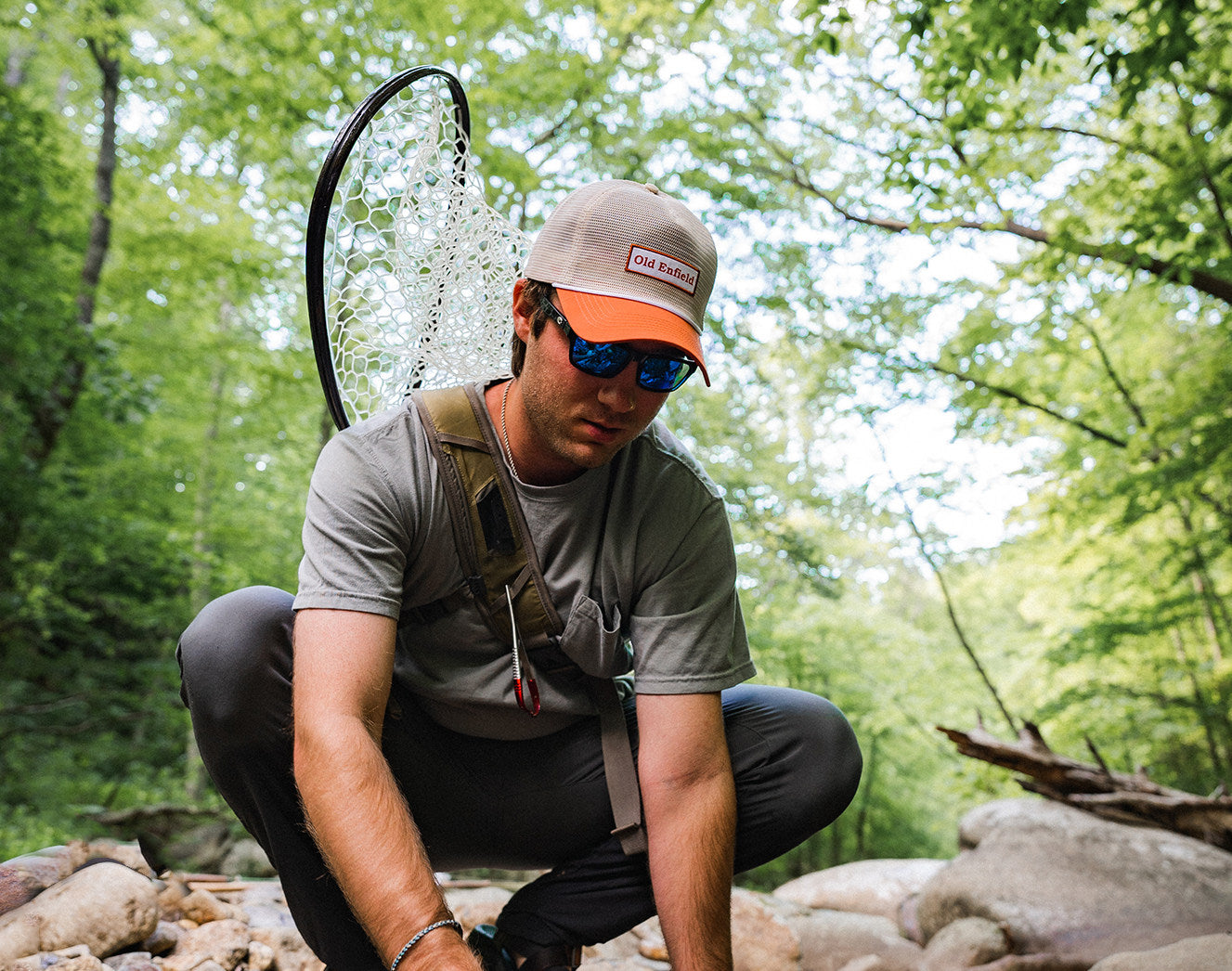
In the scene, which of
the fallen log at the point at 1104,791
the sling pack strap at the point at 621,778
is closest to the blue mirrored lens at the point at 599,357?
the sling pack strap at the point at 621,778

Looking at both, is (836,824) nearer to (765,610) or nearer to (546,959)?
(765,610)

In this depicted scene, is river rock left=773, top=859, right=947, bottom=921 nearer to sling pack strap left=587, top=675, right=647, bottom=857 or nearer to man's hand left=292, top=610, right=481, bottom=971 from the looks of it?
sling pack strap left=587, top=675, right=647, bottom=857

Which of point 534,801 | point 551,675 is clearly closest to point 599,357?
point 551,675

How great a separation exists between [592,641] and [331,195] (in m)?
1.16

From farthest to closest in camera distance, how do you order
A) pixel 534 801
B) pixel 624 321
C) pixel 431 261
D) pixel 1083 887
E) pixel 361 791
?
1. pixel 1083 887
2. pixel 431 261
3. pixel 534 801
4. pixel 624 321
5. pixel 361 791

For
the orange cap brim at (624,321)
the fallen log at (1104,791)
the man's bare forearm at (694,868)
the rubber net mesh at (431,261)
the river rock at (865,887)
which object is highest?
the rubber net mesh at (431,261)

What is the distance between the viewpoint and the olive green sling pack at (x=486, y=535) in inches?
65.5

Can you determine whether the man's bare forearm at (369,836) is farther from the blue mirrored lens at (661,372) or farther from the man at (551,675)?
the blue mirrored lens at (661,372)

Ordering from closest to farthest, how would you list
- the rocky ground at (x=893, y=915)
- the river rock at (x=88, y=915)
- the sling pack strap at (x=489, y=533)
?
the sling pack strap at (x=489, y=533) < the river rock at (x=88, y=915) < the rocky ground at (x=893, y=915)

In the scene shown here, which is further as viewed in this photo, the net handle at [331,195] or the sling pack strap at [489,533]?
the net handle at [331,195]

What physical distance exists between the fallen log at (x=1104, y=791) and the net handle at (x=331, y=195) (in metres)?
2.84

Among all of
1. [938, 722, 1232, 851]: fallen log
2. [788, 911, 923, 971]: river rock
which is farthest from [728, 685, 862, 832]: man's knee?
[938, 722, 1232, 851]: fallen log

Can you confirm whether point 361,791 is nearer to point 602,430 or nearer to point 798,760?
point 602,430

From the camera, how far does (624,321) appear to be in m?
1.50
